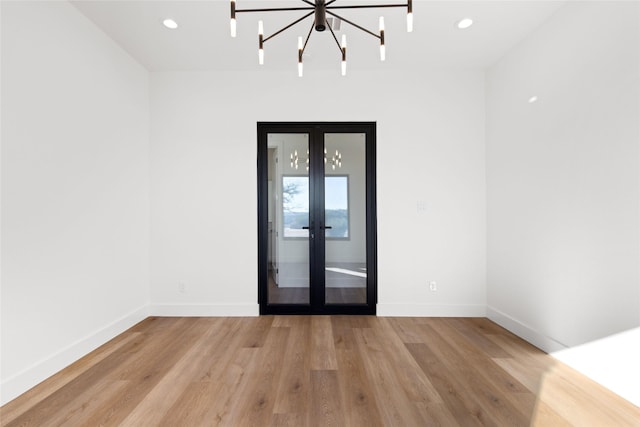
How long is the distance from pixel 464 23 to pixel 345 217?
7.51ft

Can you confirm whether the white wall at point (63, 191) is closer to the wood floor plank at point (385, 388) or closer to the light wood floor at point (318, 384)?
the light wood floor at point (318, 384)

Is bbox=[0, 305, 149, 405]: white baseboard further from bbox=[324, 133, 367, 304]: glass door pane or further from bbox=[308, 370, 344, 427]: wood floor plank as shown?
bbox=[324, 133, 367, 304]: glass door pane

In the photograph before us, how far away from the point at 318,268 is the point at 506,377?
212 cm

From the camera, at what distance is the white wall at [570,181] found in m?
2.05

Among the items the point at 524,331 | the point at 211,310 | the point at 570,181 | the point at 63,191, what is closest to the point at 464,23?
the point at 570,181

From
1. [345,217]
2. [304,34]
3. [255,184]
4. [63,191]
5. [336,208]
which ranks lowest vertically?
[345,217]

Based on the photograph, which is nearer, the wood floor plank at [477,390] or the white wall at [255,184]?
the wood floor plank at [477,390]

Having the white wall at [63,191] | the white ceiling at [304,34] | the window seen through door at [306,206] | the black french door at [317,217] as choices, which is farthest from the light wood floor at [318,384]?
the white ceiling at [304,34]

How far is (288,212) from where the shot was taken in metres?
3.80

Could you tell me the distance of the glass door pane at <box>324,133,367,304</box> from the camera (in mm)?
3771

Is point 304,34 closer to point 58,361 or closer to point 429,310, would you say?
point 429,310

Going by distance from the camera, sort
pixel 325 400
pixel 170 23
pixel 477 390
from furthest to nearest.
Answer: pixel 170 23 → pixel 477 390 → pixel 325 400

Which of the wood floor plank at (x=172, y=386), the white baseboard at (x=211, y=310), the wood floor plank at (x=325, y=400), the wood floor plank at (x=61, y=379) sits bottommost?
the wood floor plank at (x=61, y=379)

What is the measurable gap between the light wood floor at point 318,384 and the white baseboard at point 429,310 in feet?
1.47
